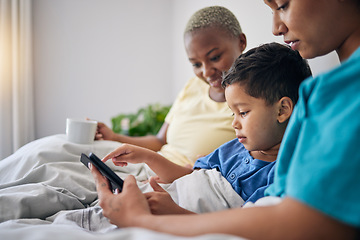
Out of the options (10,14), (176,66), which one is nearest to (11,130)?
(10,14)

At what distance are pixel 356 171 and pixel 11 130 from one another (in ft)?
8.06

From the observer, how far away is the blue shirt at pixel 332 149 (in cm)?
37

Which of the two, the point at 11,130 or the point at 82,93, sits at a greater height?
the point at 82,93

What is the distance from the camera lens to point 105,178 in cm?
70

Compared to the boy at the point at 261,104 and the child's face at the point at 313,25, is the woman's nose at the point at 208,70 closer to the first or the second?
the boy at the point at 261,104

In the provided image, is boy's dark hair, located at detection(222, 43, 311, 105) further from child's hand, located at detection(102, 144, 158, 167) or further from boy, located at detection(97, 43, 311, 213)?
child's hand, located at detection(102, 144, 158, 167)

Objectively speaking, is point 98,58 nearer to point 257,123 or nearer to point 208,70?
point 208,70

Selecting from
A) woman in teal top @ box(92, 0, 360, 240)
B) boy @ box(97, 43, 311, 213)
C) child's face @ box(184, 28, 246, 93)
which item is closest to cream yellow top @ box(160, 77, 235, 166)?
child's face @ box(184, 28, 246, 93)

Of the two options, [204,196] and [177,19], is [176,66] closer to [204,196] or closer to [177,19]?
[177,19]

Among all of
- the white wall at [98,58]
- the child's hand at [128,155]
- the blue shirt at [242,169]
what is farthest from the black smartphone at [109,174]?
the white wall at [98,58]

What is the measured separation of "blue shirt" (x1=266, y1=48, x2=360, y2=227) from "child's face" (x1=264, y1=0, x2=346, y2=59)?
162mm

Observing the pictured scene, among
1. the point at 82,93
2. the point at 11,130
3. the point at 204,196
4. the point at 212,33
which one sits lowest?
the point at 11,130

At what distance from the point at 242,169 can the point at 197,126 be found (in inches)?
19.7

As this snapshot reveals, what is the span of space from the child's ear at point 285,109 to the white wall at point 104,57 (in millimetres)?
1616
